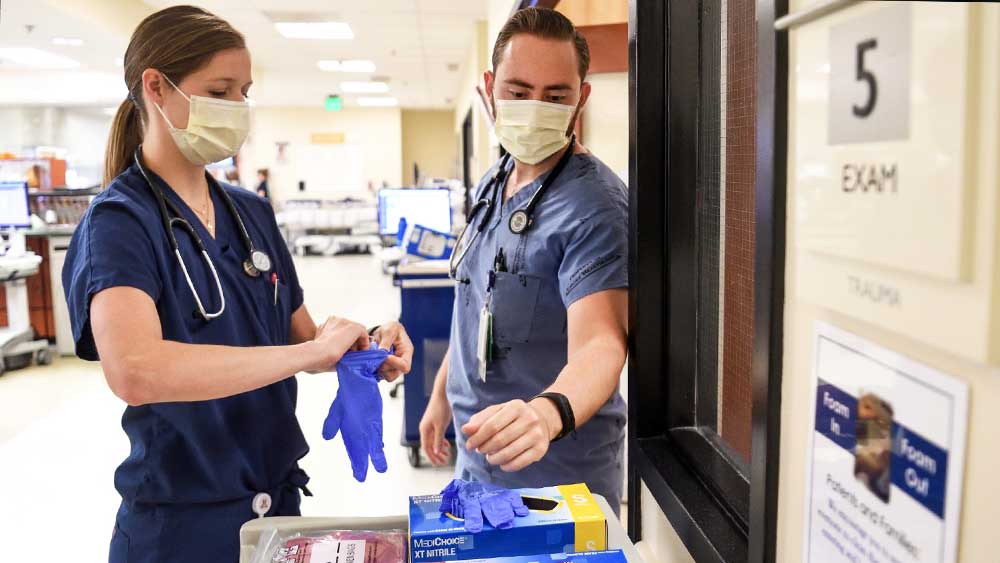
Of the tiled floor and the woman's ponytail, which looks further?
the tiled floor

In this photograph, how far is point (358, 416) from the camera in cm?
118

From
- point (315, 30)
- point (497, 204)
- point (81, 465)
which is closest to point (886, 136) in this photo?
point (497, 204)

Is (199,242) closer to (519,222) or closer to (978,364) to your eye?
(519,222)

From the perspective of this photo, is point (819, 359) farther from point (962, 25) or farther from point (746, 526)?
point (746, 526)

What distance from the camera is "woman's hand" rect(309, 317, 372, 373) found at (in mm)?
1190

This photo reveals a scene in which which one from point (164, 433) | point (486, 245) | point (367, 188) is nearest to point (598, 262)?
point (486, 245)

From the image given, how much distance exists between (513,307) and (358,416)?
33cm

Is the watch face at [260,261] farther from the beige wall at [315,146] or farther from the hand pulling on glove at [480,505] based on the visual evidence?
the beige wall at [315,146]

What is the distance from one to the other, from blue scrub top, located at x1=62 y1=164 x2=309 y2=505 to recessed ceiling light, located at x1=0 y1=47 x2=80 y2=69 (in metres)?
9.63

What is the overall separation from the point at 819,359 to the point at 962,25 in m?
0.26

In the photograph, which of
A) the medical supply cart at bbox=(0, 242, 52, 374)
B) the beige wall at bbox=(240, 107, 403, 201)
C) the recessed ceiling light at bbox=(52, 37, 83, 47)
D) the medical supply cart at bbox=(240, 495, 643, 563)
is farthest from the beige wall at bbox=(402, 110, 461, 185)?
the medical supply cart at bbox=(240, 495, 643, 563)

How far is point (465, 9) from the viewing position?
23.2ft

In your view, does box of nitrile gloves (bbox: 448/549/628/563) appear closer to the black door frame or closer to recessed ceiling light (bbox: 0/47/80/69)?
the black door frame

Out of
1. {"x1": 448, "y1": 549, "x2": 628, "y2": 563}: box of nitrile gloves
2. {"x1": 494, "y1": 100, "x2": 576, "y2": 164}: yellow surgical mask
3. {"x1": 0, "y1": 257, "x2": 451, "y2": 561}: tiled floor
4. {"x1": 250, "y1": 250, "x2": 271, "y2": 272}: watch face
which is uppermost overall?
{"x1": 494, "y1": 100, "x2": 576, "y2": 164}: yellow surgical mask
